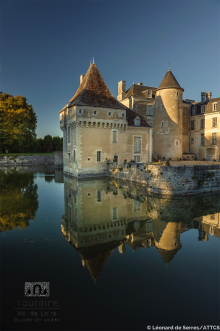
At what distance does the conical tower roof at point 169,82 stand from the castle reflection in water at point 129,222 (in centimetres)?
1621

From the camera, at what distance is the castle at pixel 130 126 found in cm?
2045

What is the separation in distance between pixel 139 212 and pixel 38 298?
6.60 meters

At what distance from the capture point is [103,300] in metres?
4.34

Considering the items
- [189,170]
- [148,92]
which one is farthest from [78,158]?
[148,92]

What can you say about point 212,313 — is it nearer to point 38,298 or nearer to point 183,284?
point 183,284

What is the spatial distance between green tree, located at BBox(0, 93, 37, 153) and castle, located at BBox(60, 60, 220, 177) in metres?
15.7

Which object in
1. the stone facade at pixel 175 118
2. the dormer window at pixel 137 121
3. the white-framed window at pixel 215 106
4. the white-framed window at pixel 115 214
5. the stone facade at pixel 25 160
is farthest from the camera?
the stone facade at pixel 25 160

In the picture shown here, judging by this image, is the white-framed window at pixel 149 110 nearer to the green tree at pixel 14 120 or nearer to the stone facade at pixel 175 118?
the stone facade at pixel 175 118

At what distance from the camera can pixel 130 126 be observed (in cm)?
2273

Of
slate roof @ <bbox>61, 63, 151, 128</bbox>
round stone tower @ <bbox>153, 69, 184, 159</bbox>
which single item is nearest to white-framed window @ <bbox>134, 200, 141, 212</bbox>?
slate roof @ <bbox>61, 63, 151, 128</bbox>

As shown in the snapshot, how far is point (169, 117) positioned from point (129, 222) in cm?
1980

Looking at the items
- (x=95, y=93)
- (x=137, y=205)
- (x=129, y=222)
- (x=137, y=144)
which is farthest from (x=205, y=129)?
(x=129, y=222)

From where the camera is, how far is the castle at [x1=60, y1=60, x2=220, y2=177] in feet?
67.1

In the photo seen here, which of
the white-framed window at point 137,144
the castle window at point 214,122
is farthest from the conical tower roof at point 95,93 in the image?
the castle window at point 214,122
